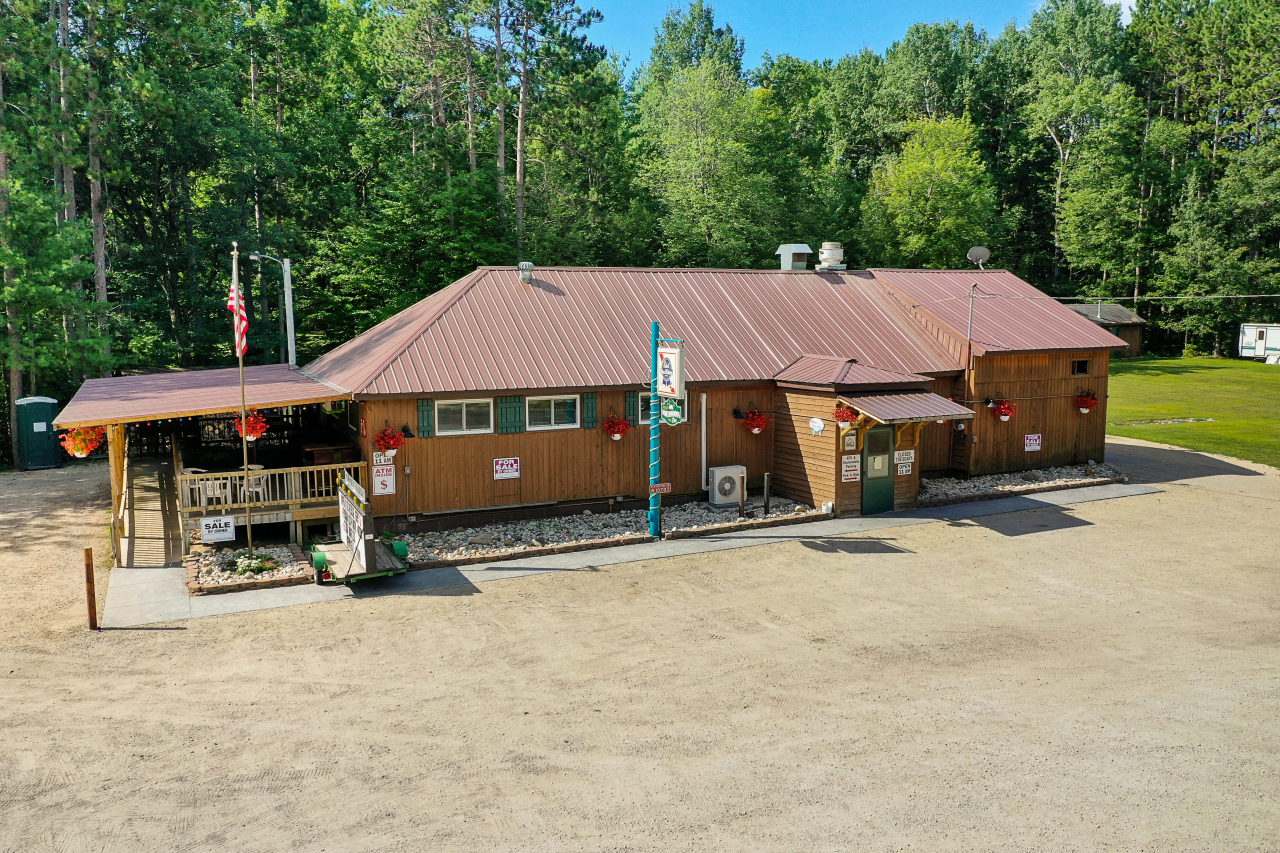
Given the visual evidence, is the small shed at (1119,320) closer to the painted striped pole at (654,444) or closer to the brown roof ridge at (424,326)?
the painted striped pole at (654,444)

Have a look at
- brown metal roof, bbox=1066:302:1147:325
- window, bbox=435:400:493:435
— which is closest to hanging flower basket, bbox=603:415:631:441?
window, bbox=435:400:493:435

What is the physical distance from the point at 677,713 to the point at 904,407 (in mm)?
10823

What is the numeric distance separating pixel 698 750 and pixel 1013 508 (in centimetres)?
1365

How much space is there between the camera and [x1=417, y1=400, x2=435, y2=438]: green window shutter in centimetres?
1695

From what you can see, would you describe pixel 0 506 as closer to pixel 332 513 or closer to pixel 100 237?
pixel 332 513

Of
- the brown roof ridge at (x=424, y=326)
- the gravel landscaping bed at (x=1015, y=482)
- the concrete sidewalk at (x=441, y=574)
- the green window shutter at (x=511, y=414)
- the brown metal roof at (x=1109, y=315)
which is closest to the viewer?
the concrete sidewalk at (x=441, y=574)

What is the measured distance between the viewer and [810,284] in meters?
24.6

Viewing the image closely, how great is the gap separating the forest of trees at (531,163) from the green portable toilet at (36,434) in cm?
183

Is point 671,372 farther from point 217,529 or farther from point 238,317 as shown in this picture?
point 217,529

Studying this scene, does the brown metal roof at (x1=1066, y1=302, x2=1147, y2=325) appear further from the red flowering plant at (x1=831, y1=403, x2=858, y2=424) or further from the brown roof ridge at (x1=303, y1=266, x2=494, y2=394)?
the brown roof ridge at (x1=303, y1=266, x2=494, y2=394)

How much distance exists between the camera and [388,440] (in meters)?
16.4

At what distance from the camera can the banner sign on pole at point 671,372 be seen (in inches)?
651

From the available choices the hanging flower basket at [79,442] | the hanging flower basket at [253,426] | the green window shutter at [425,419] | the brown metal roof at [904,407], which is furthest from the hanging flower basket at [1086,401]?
the hanging flower basket at [79,442]

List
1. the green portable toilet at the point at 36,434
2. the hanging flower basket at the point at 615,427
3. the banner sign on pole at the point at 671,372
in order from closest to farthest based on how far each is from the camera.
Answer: the banner sign on pole at the point at 671,372, the hanging flower basket at the point at 615,427, the green portable toilet at the point at 36,434
